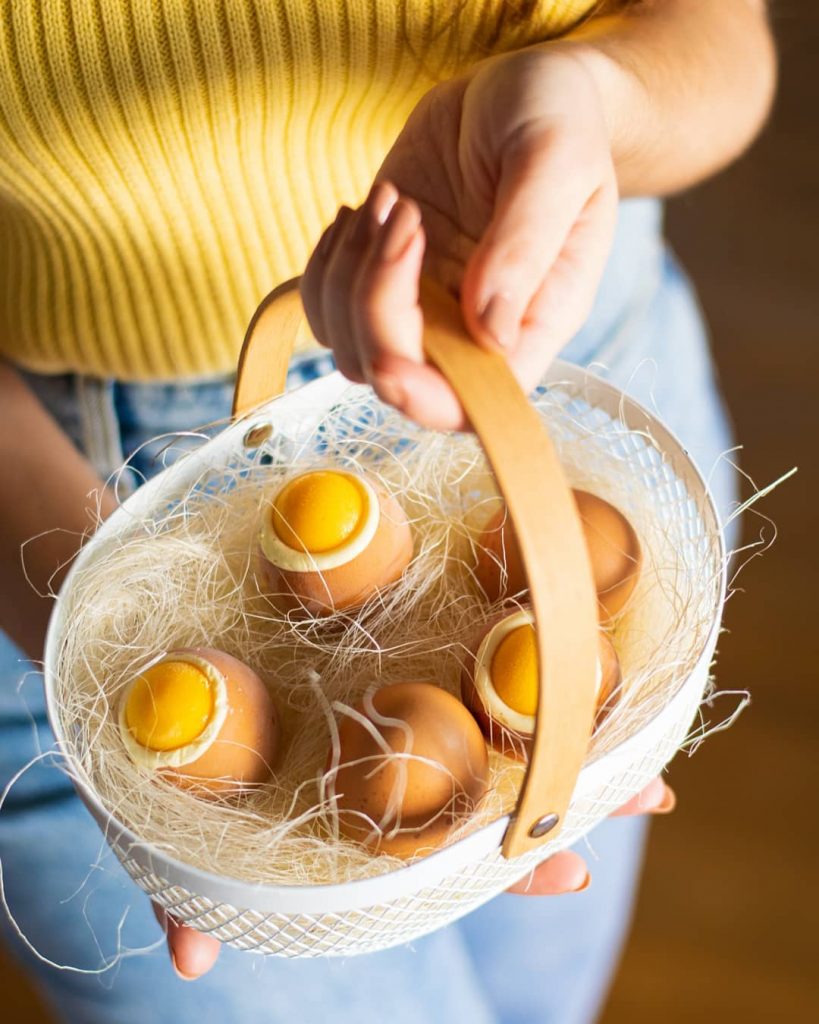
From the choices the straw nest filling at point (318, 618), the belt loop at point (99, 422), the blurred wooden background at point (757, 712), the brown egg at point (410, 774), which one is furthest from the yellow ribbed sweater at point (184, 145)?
the blurred wooden background at point (757, 712)

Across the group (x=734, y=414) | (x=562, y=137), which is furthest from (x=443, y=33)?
(x=734, y=414)

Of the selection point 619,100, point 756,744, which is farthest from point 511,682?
point 756,744

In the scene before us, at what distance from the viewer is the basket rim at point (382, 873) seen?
0.46 meters

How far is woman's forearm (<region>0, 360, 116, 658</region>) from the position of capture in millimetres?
704

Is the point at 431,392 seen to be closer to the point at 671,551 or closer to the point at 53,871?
the point at 671,551

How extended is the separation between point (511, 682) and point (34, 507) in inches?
15.1

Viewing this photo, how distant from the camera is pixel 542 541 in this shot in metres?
0.42

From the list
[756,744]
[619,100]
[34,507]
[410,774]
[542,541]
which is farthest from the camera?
[756,744]

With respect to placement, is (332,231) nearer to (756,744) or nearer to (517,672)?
(517,672)

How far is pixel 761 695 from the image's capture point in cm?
138

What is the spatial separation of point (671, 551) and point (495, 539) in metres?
0.11

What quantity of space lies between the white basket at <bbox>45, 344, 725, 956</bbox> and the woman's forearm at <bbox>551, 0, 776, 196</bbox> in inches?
6.7

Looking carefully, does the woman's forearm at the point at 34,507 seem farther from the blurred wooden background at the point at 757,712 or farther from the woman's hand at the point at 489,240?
the blurred wooden background at the point at 757,712

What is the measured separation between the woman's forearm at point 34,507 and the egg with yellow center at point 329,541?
0.17m
